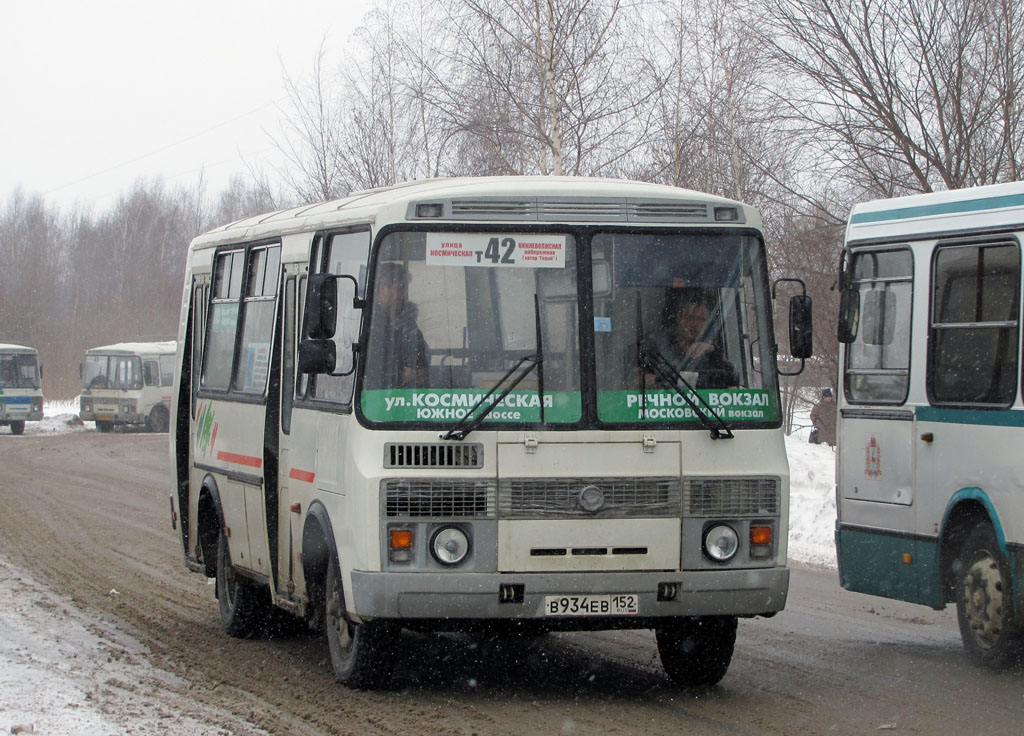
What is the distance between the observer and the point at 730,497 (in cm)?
754

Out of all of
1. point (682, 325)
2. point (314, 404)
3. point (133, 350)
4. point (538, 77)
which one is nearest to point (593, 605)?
point (682, 325)

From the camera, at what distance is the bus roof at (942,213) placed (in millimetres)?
8867

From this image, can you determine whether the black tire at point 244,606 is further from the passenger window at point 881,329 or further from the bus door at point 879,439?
the passenger window at point 881,329

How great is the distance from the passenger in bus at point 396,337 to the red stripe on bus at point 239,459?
2.19m

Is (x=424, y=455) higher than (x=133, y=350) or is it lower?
lower

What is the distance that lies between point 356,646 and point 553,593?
1.14 m

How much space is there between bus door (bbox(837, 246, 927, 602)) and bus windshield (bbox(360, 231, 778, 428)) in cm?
239

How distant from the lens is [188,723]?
23.2 feet

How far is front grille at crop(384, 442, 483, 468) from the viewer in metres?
7.32

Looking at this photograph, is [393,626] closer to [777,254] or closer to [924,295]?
[924,295]

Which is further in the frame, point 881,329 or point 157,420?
point 157,420

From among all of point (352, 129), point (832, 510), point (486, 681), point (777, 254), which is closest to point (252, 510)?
point (486, 681)

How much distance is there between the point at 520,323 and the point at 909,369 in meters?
3.42

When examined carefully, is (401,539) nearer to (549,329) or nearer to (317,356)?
(317,356)
